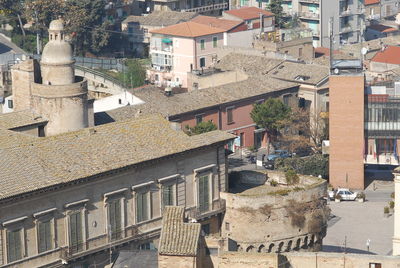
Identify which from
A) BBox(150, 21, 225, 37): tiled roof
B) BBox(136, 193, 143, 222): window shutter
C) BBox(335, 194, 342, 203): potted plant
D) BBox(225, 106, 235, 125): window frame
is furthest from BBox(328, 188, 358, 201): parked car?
BBox(150, 21, 225, 37): tiled roof

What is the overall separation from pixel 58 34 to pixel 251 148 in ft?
116

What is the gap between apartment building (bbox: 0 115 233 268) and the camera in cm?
7281

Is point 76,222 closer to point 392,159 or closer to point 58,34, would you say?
point 58,34

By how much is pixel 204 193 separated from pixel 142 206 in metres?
4.33

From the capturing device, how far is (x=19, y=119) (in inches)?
3339

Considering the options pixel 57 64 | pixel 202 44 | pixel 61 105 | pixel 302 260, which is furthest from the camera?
pixel 202 44

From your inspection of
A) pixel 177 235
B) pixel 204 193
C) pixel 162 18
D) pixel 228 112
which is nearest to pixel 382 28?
pixel 162 18

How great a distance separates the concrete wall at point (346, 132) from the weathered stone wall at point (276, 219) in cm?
3090

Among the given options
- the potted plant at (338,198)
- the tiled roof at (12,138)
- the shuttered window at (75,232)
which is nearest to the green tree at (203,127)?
the potted plant at (338,198)

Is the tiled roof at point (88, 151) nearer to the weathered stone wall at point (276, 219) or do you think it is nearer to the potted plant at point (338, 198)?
the weathered stone wall at point (276, 219)

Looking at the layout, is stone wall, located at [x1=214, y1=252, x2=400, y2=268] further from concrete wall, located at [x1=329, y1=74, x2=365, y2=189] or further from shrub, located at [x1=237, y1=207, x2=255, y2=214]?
concrete wall, located at [x1=329, y1=74, x2=365, y2=189]

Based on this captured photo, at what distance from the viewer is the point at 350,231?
324 feet

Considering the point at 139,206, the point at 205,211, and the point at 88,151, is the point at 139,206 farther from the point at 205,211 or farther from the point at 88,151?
the point at 205,211

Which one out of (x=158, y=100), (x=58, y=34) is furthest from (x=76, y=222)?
(x=158, y=100)
